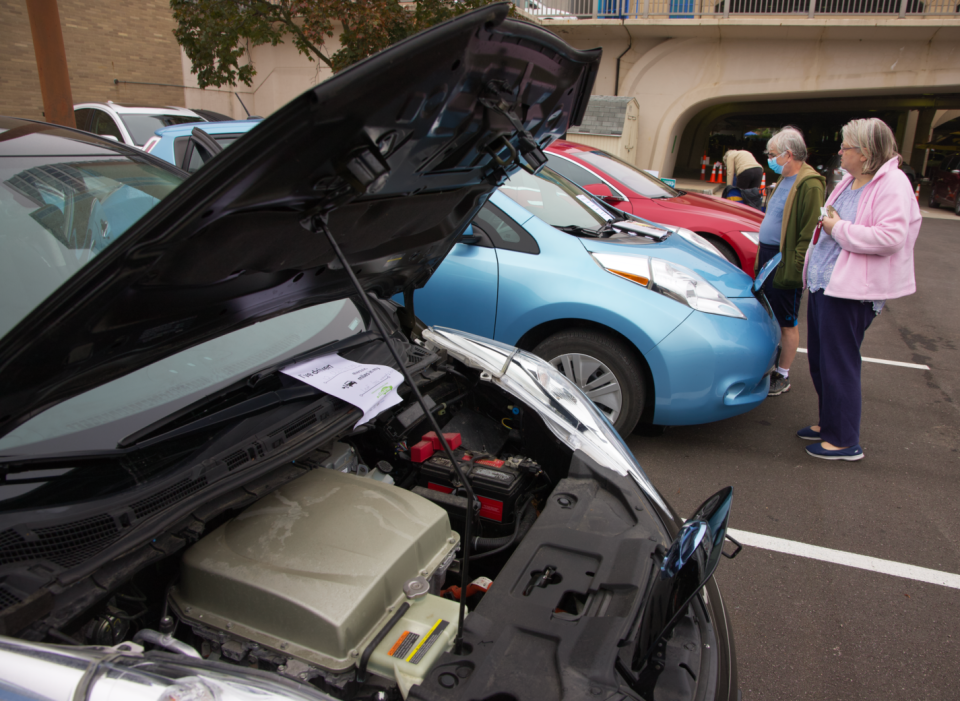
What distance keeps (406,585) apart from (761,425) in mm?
3510

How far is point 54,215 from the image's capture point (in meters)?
2.04

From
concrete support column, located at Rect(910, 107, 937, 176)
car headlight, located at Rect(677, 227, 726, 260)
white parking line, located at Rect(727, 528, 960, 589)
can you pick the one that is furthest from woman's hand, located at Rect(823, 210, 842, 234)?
concrete support column, located at Rect(910, 107, 937, 176)

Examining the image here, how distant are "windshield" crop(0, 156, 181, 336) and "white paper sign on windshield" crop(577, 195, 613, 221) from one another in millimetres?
3214

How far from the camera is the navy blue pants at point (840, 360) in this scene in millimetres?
3713

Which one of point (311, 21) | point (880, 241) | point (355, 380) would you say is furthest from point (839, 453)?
point (311, 21)

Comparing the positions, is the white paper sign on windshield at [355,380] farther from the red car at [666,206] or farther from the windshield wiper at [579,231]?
the red car at [666,206]

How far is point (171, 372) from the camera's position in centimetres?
185

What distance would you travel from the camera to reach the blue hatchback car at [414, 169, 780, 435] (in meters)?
3.64

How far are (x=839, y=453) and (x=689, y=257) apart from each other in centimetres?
156

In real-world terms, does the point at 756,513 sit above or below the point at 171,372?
below

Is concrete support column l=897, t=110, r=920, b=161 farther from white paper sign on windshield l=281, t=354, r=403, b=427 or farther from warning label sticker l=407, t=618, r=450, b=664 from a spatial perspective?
warning label sticker l=407, t=618, r=450, b=664

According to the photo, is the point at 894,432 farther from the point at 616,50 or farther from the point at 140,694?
the point at 616,50

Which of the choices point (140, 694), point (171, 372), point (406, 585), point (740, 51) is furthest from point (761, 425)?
point (740, 51)

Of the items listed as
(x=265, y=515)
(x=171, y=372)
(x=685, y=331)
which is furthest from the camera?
(x=685, y=331)
